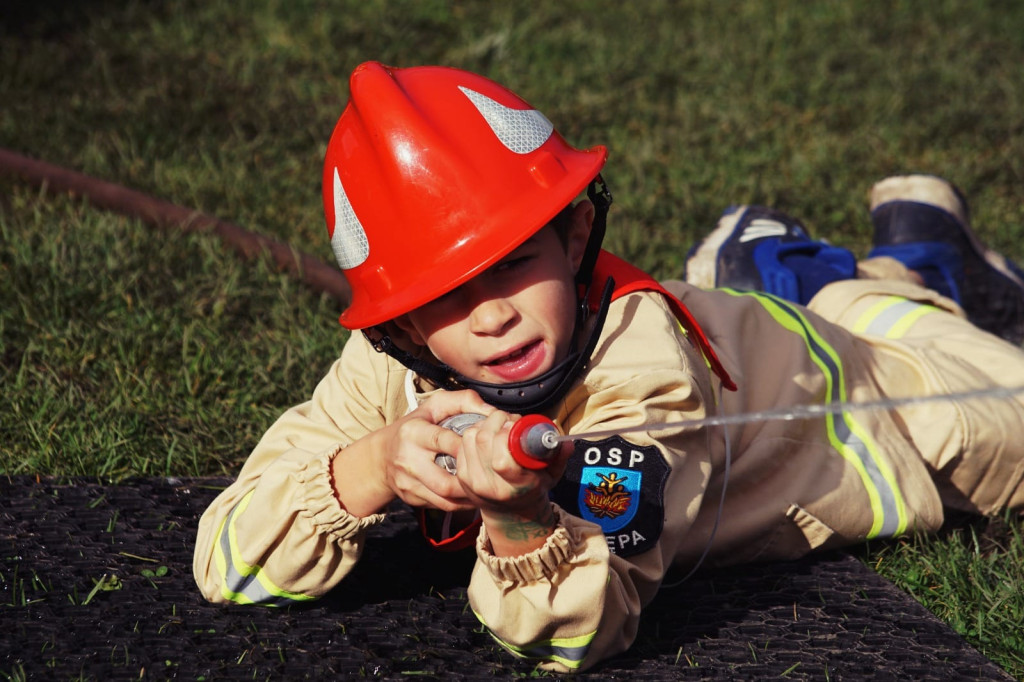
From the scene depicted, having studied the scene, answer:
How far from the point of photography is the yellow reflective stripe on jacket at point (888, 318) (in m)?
3.29

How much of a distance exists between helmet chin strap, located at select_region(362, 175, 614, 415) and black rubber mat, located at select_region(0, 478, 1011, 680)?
0.55 m

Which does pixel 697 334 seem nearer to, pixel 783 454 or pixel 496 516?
pixel 783 454

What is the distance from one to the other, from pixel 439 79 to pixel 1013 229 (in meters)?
3.12

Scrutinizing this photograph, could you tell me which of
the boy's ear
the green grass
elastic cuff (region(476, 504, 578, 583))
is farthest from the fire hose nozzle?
the green grass

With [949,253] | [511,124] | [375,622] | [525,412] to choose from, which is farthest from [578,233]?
[949,253]

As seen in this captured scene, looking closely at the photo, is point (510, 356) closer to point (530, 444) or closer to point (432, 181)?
point (432, 181)

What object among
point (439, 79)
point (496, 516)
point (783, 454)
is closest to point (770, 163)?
point (783, 454)

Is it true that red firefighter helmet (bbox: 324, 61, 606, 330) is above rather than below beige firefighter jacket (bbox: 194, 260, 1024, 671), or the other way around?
above

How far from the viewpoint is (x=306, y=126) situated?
5.16 metres

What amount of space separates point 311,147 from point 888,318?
2760 mm

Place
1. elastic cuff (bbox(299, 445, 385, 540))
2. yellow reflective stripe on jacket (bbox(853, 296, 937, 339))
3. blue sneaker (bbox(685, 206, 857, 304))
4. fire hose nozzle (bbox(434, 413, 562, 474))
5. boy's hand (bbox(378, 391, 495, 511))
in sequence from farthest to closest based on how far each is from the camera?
1. blue sneaker (bbox(685, 206, 857, 304))
2. yellow reflective stripe on jacket (bbox(853, 296, 937, 339))
3. elastic cuff (bbox(299, 445, 385, 540))
4. boy's hand (bbox(378, 391, 495, 511))
5. fire hose nozzle (bbox(434, 413, 562, 474))

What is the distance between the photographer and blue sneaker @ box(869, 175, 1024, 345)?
3.80 meters

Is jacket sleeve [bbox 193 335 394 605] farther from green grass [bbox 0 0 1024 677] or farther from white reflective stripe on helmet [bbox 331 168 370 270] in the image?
green grass [bbox 0 0 1024 677]

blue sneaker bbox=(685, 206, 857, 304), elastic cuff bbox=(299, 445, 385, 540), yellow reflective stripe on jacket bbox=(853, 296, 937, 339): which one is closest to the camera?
elastic cuff bbox=(299, 445, 385, 540)
